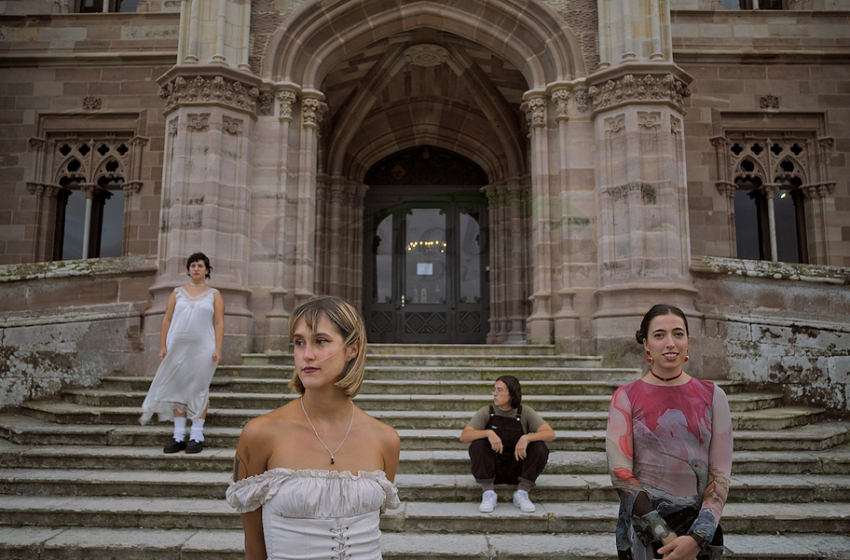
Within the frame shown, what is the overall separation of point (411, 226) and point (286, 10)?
5.33 meters

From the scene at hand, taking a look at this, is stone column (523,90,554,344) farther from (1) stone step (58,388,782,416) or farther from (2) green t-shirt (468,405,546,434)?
(2) green t-shirt (468,405,546,434)

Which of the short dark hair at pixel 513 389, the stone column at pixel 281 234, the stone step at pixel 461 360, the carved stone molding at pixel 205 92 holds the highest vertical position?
the carved stone molding at pixel 205 92

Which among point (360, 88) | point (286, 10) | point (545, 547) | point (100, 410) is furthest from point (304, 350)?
point (360, 88)

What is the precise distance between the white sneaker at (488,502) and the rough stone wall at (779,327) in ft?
13.9

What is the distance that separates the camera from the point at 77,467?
4.86 metres

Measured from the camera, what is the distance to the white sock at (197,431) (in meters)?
5.01

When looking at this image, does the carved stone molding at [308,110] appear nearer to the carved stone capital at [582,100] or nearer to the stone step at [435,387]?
the carved stone capital at [582,100]

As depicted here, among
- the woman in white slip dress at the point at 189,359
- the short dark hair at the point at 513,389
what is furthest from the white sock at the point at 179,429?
the short dark hair at the point at 513,389

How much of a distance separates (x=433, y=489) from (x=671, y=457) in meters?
2.46

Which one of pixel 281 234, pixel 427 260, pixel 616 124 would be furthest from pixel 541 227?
pixel 427 260

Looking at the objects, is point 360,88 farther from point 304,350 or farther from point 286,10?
point 304,350

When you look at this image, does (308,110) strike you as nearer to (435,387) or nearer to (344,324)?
(435,387)

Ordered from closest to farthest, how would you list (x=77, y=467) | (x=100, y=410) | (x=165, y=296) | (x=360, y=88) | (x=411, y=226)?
(x=77, y=467) → (x=100, y=410) → (x=165, y=296) → (x=360, y=88) → (x=411, y=226)

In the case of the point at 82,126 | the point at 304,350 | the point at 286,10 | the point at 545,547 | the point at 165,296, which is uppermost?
the point at 286,10
